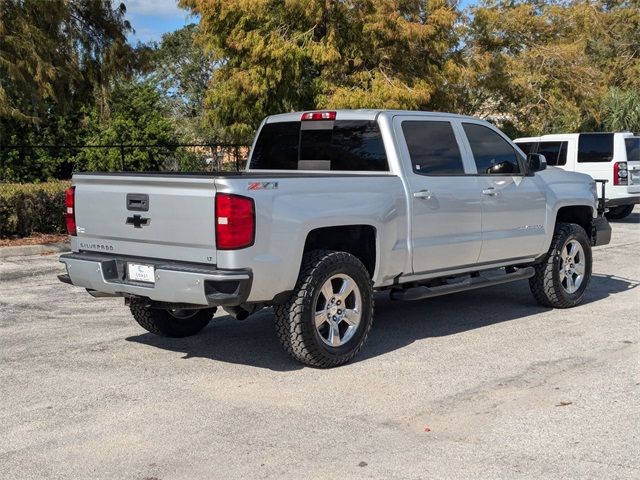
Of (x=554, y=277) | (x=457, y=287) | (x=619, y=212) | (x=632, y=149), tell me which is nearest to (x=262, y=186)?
(x=457, y=287)

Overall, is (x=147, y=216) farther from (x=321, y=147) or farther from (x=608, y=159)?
(x=608, y=159)

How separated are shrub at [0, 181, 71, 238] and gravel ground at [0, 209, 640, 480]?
18.2 feet

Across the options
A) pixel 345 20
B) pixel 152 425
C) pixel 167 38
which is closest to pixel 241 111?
pixel 345 20

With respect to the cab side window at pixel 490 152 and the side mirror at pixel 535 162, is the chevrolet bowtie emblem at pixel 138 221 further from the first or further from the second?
the side mirror at pixel 535 162

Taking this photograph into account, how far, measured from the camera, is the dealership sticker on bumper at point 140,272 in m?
6.06

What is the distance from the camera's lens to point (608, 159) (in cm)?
1812

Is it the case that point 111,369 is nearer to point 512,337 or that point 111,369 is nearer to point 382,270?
point 382,270

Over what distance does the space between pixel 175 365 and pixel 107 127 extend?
17.0 m

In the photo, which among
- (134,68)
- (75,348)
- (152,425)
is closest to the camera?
(152,425)

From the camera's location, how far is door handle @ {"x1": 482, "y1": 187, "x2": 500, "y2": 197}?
7.74 metres

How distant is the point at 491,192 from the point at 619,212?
12.9 metres

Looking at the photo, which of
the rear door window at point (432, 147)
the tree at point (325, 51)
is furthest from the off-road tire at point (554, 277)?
the tree at point (325, 51)

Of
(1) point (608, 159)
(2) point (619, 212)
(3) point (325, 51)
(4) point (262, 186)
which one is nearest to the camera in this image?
(4) point (262, 186)

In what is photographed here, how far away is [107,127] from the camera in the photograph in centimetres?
2242
